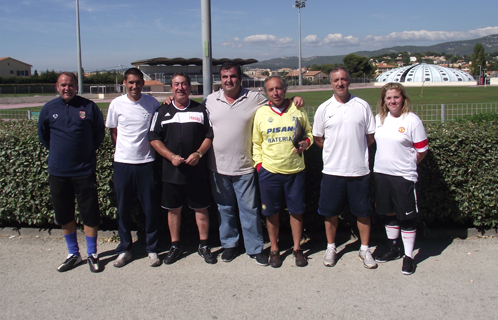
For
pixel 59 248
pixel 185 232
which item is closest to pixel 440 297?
pixel 185 232

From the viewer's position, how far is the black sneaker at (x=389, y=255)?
13.6 feet

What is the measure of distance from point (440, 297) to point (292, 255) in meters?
1.54

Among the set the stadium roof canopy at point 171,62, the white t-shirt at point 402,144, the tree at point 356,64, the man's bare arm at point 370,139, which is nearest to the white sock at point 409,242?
the white t-shirt at point 402,144

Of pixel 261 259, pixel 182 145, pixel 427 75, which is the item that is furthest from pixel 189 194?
pixel 427 75

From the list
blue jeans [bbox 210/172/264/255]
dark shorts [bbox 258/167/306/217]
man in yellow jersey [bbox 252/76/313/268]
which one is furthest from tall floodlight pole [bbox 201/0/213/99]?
dark shorts [bbox 258/167/306/217]

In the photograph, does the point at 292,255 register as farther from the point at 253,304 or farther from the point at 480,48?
the point at 480,48

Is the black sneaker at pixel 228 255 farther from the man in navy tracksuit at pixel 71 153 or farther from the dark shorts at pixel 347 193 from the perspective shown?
the man in navy tracksuit at pixel 71 153

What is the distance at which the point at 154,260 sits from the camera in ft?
13.6

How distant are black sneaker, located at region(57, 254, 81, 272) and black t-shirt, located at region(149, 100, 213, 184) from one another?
1.28 metres

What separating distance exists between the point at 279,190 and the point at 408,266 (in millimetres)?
1462

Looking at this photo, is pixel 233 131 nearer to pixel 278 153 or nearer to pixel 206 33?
pixel 278 153

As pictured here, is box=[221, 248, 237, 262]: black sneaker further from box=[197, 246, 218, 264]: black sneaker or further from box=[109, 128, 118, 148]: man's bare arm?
box=[109, 128, 118, 148]: man's bare arm

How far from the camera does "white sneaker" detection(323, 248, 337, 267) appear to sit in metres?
4.07

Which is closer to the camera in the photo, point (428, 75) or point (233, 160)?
point (233, 160)
